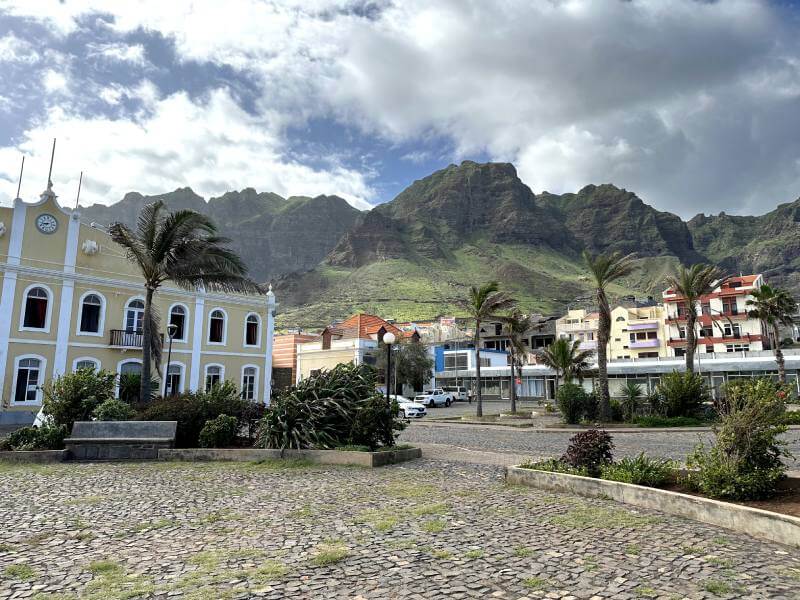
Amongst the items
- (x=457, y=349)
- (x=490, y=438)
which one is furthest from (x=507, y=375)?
(x=490, y=438)

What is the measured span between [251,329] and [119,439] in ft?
77.2

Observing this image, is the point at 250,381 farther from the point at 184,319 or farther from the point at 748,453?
the point at 748,453

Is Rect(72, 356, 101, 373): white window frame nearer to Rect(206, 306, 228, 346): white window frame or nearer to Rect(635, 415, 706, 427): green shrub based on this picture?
Rect(206, 306, 228, 346): white window frame

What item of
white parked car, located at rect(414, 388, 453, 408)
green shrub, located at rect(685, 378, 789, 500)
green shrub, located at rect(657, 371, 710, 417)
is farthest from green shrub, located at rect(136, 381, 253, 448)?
white parked car, located at rect(414, 388, 453, 408)

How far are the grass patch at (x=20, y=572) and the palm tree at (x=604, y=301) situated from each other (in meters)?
24.4

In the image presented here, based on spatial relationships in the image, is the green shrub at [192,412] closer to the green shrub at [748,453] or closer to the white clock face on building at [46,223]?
the green shrub at [748,453]

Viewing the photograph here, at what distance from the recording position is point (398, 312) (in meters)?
117

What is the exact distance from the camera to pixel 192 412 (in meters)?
13.9

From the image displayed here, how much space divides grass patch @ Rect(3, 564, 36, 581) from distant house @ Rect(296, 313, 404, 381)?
1956 inches

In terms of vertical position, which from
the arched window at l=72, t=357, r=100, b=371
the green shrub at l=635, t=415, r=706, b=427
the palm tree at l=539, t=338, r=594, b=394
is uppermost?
the palm tree at l=539, t=338, r=594, b=394

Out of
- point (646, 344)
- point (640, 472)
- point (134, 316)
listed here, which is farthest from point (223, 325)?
point (646, 344)

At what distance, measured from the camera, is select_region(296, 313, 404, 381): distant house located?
56219mm

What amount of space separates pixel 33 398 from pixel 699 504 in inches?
1155

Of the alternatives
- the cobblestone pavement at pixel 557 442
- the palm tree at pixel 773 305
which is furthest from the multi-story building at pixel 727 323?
the cobblestone pavement at pixel 557 442
